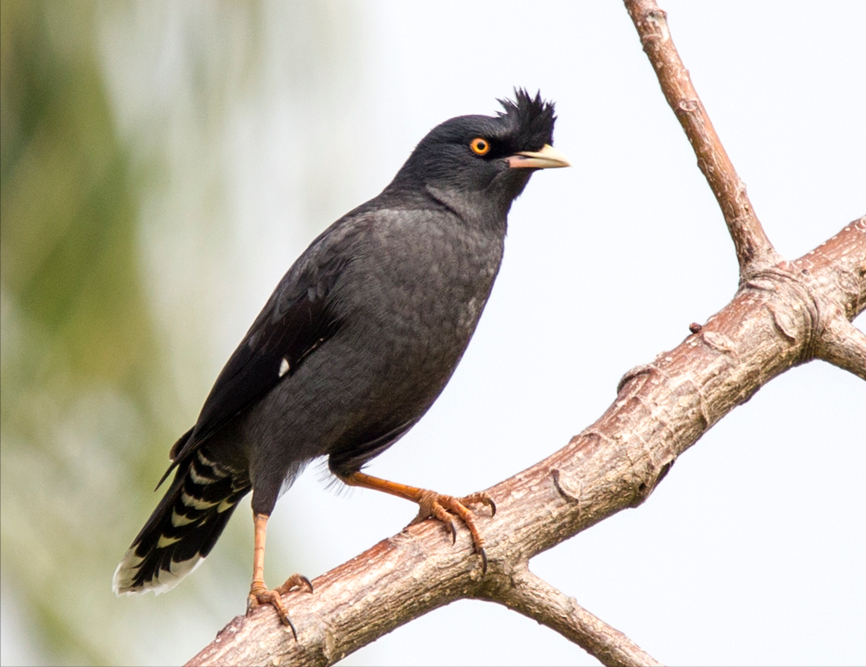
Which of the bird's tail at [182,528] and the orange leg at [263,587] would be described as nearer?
the orange leg at [263,587]

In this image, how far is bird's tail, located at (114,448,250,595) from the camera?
473cm

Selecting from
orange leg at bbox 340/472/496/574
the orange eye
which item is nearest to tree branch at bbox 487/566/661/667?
orange leg at bbox 340/472/496/574

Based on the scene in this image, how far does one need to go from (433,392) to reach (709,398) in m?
1.13

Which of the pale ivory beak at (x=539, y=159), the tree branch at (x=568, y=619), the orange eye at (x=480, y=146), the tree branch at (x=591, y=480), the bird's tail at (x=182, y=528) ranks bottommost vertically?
the tree branch at (x=568, y=619)

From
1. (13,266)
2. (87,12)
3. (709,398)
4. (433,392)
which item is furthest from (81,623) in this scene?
(709,398)

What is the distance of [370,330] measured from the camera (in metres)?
4.11

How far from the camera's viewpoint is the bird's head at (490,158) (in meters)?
4.50

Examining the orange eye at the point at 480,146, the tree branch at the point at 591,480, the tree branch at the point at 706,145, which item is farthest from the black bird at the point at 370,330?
the tree branch at the point at 706,145

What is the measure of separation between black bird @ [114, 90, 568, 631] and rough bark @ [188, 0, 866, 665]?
28 centimetres

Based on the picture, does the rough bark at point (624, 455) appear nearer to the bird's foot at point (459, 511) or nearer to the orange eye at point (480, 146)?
the bird's foot at point (459, 511)

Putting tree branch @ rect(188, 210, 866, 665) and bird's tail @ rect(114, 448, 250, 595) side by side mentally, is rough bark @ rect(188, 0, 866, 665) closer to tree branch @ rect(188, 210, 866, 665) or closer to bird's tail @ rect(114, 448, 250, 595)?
tree branch @ rect(188, 210, 866, 665)

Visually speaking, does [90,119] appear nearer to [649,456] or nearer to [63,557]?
[63,557]

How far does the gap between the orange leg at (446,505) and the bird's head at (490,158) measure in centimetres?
117

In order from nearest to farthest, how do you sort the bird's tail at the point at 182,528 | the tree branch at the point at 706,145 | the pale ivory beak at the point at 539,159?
the tree branch at the point at 706,145, the pale ivory beak at the point at 539,159, the bird's tail at the point at 182,528
